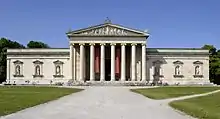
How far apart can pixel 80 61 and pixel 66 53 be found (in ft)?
26.1

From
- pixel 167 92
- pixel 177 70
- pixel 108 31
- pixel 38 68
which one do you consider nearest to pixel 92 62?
pixel 108 31

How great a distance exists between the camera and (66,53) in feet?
358

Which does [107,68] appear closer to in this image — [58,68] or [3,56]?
[58,68]

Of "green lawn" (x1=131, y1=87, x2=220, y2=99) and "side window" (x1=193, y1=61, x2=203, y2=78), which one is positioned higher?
"side window" (x1=193, y1=61, x2=203, y2=78)

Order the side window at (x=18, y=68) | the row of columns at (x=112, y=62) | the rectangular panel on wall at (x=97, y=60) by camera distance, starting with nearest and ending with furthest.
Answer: the row of columns at (x=112, y=62) < the rectangular panel on wall at (x=97, y=60) < the side window at (x=18, y=68)

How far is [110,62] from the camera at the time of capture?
359ft

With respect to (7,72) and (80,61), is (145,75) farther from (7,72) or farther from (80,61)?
(7,72)

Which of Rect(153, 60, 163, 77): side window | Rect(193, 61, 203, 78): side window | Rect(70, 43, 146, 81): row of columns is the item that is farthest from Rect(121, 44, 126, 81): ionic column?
Rect(193, 61, 203, 78): side window

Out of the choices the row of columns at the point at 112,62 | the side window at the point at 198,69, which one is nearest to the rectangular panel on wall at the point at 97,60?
the row of columns at the point at 112,62

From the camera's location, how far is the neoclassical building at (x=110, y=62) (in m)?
104

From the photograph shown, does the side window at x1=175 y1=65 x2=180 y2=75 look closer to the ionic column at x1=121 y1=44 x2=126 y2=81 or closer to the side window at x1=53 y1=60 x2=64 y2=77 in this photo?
the ionic column at x1=121 y1=44 x2=126 y2=81

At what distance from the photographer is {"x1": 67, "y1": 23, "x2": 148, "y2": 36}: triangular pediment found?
103188 mm

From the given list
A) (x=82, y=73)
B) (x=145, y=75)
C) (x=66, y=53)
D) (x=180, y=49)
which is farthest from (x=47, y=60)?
(x=180, y=49)

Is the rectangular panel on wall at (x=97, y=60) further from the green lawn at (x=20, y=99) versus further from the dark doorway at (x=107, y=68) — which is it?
the green lawn at (x=20, y=99)
